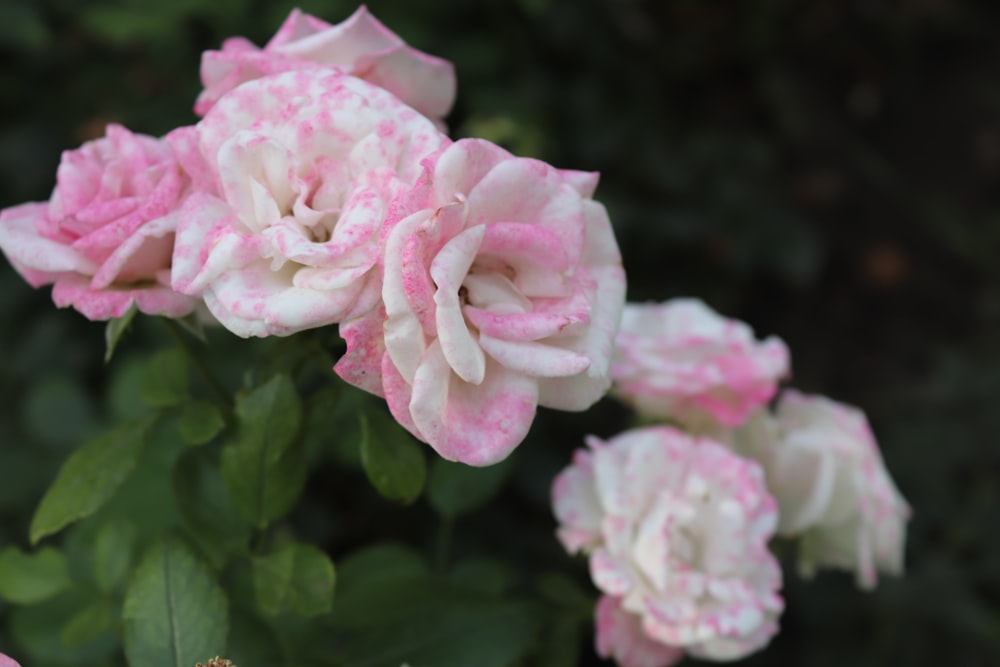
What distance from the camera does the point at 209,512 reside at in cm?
91

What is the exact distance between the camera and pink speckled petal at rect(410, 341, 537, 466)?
2.18 ft

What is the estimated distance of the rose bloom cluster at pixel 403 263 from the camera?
2.23ft

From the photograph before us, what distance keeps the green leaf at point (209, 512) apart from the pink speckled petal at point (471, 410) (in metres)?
0.29

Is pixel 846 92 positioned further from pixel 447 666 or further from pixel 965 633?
pixel 447 666

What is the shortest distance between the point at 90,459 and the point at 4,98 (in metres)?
1.42

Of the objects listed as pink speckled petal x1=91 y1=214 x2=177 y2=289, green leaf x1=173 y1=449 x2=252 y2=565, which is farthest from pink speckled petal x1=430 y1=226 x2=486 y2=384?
green leaf x1=173 y1=449 x2=252 y2=565

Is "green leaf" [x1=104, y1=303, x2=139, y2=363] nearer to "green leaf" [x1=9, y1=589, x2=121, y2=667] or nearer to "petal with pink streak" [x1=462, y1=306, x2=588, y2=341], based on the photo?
"petal with pink streak" [x1=462, y1=306, x2=588, y2=341]

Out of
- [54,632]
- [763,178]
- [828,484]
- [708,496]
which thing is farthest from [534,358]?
[763,178]

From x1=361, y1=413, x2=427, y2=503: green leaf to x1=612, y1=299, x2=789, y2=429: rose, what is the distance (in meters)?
0.27

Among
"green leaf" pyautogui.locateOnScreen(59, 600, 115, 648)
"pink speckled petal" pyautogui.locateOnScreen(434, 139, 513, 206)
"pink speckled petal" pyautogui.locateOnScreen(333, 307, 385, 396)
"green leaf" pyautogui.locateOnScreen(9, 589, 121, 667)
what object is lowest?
"green leaf" pyautogui.locateOnScreen(9, 589, 121, 667)

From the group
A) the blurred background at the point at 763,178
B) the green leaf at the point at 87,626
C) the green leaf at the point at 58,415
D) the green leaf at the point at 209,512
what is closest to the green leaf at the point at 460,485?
the green leaf at the point at 209,512

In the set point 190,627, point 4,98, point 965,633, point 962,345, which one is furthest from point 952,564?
point 4,98

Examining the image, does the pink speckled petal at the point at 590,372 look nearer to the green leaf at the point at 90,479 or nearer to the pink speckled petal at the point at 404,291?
the pink speckled petal at the point at 404,291

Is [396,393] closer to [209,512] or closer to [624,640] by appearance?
[209,512]
